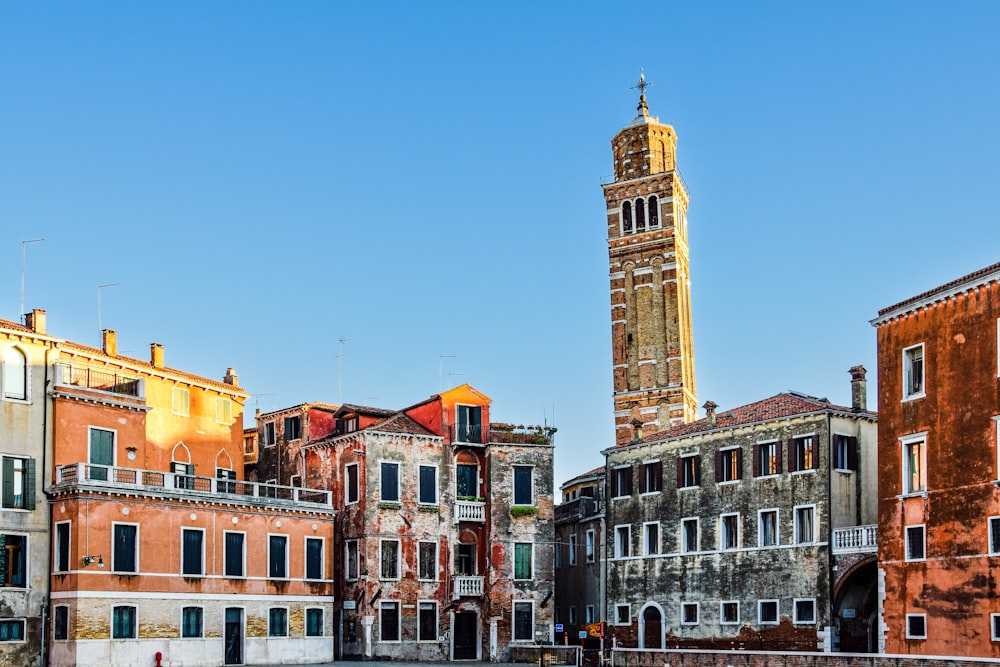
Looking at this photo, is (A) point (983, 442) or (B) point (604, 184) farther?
(B) point (604, 184)

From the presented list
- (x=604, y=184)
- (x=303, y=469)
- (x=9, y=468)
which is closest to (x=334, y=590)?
(x=303, y=469)

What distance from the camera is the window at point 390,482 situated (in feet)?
175

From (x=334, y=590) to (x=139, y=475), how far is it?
38.1 ft

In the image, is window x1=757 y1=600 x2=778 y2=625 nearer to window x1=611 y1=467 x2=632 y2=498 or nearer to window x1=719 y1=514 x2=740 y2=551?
window x1=719 y1=514 x2=740 y2=551

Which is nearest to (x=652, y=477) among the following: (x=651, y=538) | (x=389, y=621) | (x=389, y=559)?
(x=651, y=538)

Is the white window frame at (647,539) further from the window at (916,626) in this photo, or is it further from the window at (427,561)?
the window at (916,626)

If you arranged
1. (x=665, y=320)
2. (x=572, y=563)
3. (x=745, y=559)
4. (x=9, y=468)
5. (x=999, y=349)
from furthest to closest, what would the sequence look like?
(x=665, y=320)
(x=572, y=563)
(x=745, y=559)
(x=9, y=468)
(x=999, y=349)

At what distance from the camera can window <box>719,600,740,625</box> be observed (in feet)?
166

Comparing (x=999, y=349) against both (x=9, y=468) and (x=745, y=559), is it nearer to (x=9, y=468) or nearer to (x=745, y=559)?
(x=745, y=559)

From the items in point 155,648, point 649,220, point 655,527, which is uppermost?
point 649,220

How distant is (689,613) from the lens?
2077 inches

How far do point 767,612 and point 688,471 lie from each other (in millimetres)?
7185

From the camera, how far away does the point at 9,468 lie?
43062 millimetres

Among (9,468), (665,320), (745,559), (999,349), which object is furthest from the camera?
(665,320)
